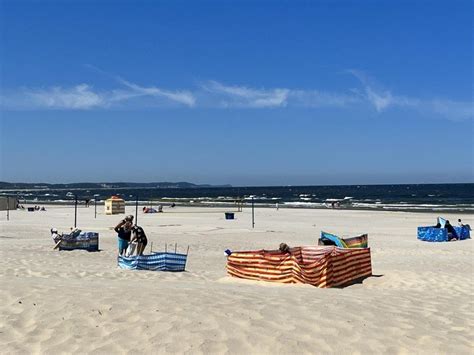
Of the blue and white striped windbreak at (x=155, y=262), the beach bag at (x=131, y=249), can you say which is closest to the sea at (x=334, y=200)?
the beach bag at (x=131, y=249)

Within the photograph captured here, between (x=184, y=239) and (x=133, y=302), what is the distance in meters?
16.4

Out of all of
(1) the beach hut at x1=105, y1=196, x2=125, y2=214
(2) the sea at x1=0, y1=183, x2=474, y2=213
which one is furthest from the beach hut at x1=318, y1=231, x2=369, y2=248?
(1) the beach hut at x1=105, y1=196, x2=125, y2=214

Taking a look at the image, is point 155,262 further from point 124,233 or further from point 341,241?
point 341,241

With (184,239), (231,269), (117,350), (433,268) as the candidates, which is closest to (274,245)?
(184,239)

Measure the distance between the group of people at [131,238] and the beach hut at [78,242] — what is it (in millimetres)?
3204

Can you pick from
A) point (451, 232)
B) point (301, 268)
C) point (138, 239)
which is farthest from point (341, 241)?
point (451, 232)

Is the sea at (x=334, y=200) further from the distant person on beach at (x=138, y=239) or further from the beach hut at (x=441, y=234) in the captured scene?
the distant person on beach at (x=138, y=239)

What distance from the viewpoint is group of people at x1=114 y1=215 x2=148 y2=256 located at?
14781 millimetres

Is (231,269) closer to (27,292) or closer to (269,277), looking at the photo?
(269,277)

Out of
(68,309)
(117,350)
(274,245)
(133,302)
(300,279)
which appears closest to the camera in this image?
(117,350)

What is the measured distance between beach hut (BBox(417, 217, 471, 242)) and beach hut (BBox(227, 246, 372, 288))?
467 inches

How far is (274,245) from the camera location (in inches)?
874

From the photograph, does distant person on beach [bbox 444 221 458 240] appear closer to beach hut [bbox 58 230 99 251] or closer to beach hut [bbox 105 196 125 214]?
beach hut [bbox 58 230 99 251]

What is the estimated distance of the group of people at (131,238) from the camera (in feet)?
48.5
